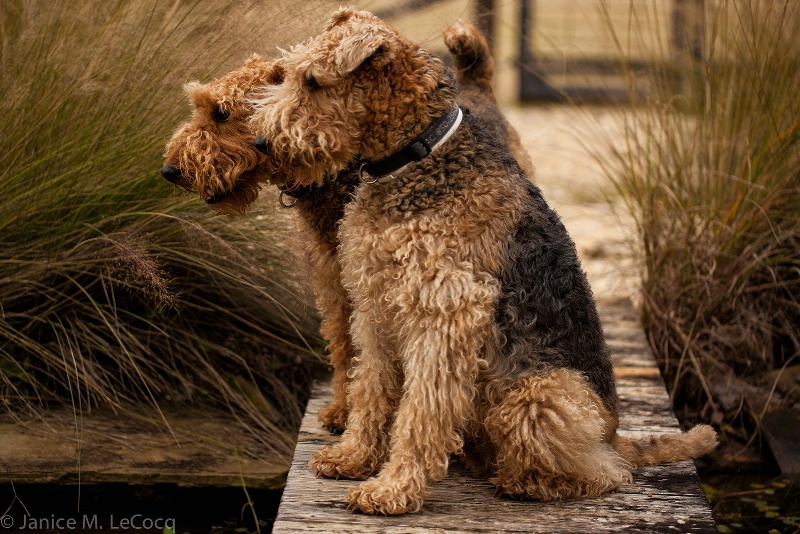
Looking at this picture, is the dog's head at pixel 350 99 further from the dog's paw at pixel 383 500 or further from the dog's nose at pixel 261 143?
the dog's paw at pixel 383 500

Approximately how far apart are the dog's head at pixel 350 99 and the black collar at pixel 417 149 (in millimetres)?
19

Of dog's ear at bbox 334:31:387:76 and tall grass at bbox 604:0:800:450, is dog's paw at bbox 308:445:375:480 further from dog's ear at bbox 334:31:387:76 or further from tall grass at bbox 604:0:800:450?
tall grass at bbox 604:0:800:450

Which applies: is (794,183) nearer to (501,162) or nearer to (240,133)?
(501,162)

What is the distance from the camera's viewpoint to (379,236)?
281 centimetres

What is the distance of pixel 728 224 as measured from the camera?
4602mm

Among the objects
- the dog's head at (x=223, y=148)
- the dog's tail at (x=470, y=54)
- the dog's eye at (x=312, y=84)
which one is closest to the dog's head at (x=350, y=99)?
the dog's eye at (x=312, y=84)

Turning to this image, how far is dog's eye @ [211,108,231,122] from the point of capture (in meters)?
3.16

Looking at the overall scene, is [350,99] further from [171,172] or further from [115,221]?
[115,221]

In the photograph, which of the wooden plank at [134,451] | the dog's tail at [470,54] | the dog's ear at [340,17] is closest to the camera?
the dog's ear at [340,17]

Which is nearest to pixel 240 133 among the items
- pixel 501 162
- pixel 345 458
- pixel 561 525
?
pixel 501 162

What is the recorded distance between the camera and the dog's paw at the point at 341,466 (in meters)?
3.12

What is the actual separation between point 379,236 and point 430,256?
0.57ft

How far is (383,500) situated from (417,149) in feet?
3.46

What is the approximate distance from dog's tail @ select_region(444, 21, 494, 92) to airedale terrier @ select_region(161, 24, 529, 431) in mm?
1310
